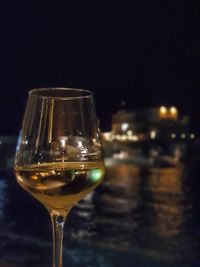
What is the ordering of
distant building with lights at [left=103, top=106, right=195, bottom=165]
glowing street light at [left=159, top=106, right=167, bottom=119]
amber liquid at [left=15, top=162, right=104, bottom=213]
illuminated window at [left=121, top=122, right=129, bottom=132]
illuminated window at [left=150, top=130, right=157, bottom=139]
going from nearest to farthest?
amber liquid at [left=15, top=162, right=104, bottom=213] < distant building with lights at [left=103, top=106, right=195, bottom=165] < illuminated window at [left=121, top=122, right=129, bottom=132] < illuminated window at [left=150, top=130, right=157, bottom=139] < glowing street light at [left=159, top=106, right=167, bottom=119]

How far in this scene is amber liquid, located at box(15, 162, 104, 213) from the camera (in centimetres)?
58

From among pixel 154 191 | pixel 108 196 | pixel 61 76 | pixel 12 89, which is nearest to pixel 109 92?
pixel 108 196

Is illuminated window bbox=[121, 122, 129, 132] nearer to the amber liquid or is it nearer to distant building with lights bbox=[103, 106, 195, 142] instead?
distant building with lights bbox=[103, 106, 195, 142]

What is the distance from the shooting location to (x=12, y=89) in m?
3.87

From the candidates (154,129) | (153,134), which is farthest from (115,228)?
(154,129)

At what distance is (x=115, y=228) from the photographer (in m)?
6.45

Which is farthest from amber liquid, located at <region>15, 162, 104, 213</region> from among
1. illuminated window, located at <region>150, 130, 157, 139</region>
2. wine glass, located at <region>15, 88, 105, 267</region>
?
illuminated window, located at <region>150, 130, 157, 139</region>

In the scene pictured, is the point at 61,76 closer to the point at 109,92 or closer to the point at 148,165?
the point at 109,92

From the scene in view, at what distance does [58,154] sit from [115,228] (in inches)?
234

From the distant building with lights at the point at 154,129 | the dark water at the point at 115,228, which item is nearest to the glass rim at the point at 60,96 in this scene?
the dark water at the point at 115,228

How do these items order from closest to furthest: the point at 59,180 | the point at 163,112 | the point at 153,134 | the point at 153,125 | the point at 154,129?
the point at 59,180 < the point at 153,134 < the point at 154,129 < the point at 153,125 < the point at 163,112

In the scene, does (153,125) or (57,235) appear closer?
(57,235)

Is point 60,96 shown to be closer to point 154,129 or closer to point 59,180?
point 59,180

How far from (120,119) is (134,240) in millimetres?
29462
